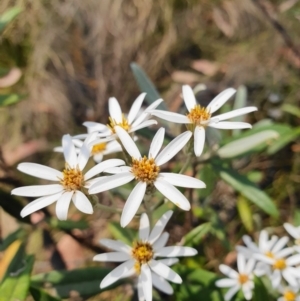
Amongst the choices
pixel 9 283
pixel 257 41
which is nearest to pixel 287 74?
pixel 257 41

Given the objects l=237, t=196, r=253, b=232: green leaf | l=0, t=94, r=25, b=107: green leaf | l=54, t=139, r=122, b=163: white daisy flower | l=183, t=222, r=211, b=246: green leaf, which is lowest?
l=183, t=222, r=211, b=246: green leaf

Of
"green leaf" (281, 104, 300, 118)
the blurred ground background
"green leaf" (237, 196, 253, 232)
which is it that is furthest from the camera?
the blurred ground background

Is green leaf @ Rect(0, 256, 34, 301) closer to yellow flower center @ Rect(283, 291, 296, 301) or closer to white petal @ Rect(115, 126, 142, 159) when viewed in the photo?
white petal @ Rect(115, 126, 142, 159)

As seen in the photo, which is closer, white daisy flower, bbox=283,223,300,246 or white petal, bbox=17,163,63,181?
white petal, bbox=17,163,63,181

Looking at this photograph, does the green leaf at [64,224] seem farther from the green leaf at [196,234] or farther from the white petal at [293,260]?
the white petal at [293,260]

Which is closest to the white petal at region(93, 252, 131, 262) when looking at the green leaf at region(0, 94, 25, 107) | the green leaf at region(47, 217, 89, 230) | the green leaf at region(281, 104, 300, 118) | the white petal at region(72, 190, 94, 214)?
the white petal at region(72, 190, 94, 214)

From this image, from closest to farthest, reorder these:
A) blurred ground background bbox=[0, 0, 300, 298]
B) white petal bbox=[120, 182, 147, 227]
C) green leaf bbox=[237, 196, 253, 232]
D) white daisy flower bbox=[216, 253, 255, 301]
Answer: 1. white petal bbox=[120, 182, 147, 227]
2. white daisy flower bbox=[216, 253, 255, 301]
3. green leaf bbox=[237, 196, 253, 232]
4. blurred ground background bbox=[0, 0, 300, 298]

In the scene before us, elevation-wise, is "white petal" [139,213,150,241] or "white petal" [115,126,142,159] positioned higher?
"white petal" [115,126,142,159]

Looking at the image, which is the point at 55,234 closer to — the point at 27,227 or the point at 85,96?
the point at 27,227
